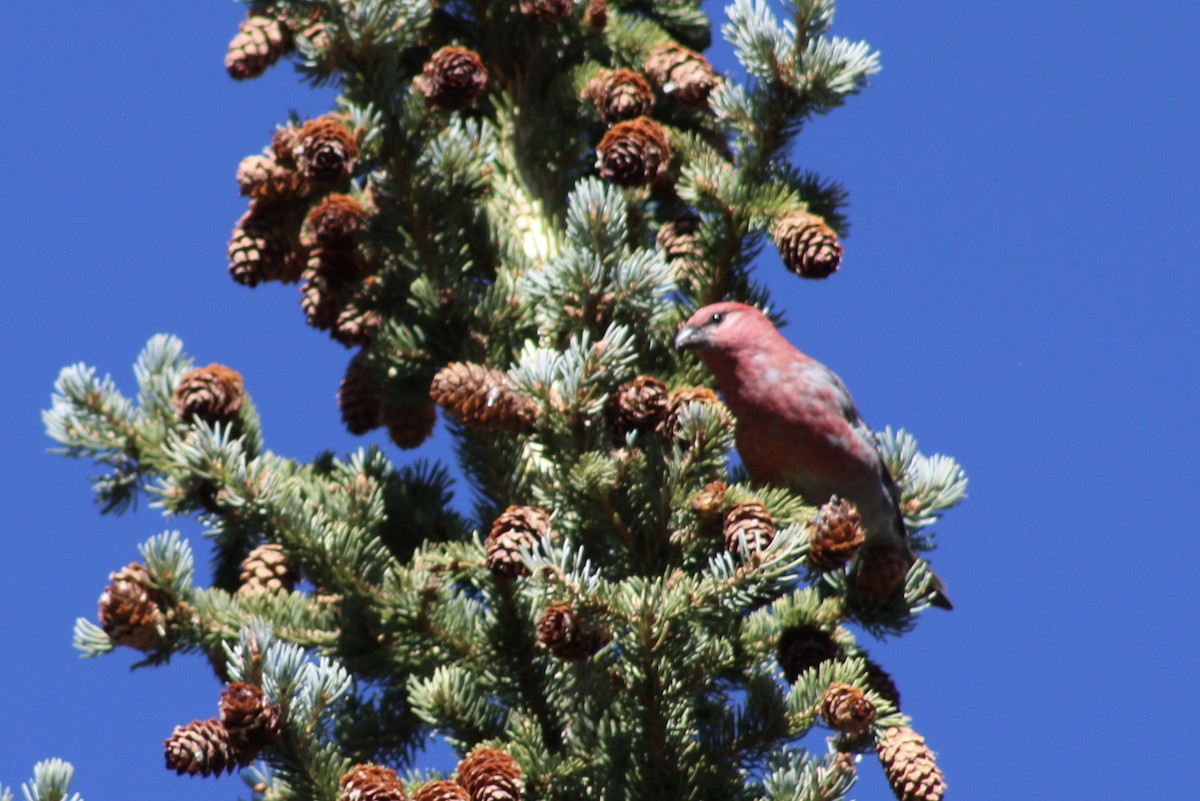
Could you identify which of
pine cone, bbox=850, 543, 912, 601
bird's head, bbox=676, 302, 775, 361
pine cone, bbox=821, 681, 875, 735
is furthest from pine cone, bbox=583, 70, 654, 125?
pine cone, bbox=821, 681, 875, 735

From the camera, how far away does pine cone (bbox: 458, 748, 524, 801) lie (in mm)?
2527

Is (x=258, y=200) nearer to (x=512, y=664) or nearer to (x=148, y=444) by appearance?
(x=148, y=444)

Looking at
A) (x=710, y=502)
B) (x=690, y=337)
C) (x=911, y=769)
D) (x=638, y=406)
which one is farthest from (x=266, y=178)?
(x=911, y=769)

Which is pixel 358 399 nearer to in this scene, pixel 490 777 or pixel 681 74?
pixel 681 74

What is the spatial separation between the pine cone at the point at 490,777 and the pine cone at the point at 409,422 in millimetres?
1405

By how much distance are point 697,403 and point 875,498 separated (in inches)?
36.9

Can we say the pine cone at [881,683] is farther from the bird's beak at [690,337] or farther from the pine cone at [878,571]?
the bird's beak at [690,337]

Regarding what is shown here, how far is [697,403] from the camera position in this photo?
9.41 feet

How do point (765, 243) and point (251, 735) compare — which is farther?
point (765, 243)

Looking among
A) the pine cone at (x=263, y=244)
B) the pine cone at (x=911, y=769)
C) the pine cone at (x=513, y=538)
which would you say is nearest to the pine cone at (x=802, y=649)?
the pine cone at (x=911, y=769)

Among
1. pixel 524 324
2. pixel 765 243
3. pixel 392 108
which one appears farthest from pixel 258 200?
pixel 765 243

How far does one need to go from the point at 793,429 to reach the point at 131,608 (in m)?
1.72

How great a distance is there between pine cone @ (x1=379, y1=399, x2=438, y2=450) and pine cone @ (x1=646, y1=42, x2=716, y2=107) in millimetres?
1110

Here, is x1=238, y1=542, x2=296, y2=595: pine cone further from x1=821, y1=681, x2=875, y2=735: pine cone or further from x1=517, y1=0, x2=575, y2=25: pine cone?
x1=517, y1=0, x2=575, y2=25: pine cone
